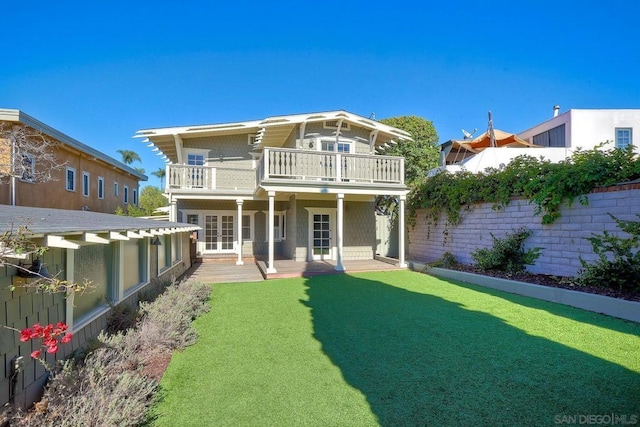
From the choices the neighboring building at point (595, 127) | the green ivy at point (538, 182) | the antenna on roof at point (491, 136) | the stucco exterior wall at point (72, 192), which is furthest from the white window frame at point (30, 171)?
the neighboring building at point (595, 127)

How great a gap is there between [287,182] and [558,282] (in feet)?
25.5

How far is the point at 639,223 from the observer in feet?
18.3

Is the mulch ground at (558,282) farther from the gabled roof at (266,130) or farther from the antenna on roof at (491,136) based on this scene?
the antenna on roof at (491,136)

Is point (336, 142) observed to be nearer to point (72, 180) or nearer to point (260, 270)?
point (260, 270)

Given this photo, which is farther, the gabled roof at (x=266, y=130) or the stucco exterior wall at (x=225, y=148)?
the stucco exterior wall at (x=225, y=148)

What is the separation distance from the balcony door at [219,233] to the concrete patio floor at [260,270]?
156 centimetres

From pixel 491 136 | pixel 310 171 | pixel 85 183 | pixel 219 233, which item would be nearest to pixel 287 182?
pixel 310 171

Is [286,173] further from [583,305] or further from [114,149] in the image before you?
[114,149]

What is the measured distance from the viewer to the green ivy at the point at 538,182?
6402 mm

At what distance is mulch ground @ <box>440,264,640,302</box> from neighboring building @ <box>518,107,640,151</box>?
37.4 feet

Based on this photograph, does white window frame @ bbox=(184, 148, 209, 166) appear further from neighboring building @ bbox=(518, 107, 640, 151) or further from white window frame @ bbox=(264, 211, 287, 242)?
neighboring building @ bbox=(518, 107, 640, 151)

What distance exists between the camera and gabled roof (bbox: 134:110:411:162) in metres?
11.9

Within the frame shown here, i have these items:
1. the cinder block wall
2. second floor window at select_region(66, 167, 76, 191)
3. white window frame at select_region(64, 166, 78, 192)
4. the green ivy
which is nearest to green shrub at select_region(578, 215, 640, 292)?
the cinder block wall

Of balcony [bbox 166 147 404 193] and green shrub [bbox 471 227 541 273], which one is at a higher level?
balcony [bbox 166 147 404 193]
